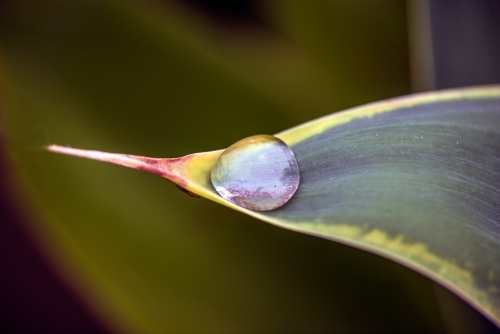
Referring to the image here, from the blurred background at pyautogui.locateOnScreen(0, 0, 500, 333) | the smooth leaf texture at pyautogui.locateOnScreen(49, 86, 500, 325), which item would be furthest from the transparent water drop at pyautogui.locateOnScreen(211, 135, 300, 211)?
the blurred background at pyautogui.locateOnScreen(0, 0, 500, 333)

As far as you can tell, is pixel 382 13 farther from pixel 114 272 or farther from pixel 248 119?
pixel 114 272

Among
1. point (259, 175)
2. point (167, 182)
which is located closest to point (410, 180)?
point (259, 175)

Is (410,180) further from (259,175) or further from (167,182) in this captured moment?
(167,182)

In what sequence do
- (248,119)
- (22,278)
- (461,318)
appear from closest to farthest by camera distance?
(461,318)
(248,119)
(22,278)

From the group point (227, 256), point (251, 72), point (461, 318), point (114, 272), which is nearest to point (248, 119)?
point (251, 72)

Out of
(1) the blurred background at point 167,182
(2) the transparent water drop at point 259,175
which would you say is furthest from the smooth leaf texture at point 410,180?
(1) the blurred background at point 167,182

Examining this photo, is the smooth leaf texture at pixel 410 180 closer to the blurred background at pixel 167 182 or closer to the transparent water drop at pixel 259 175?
the transparent water drop at pixel 259 175

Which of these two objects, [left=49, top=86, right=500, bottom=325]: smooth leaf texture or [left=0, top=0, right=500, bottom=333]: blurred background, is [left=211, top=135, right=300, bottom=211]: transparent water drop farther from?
[left=0, top=0, right=500, bottom=333]: blurred background
